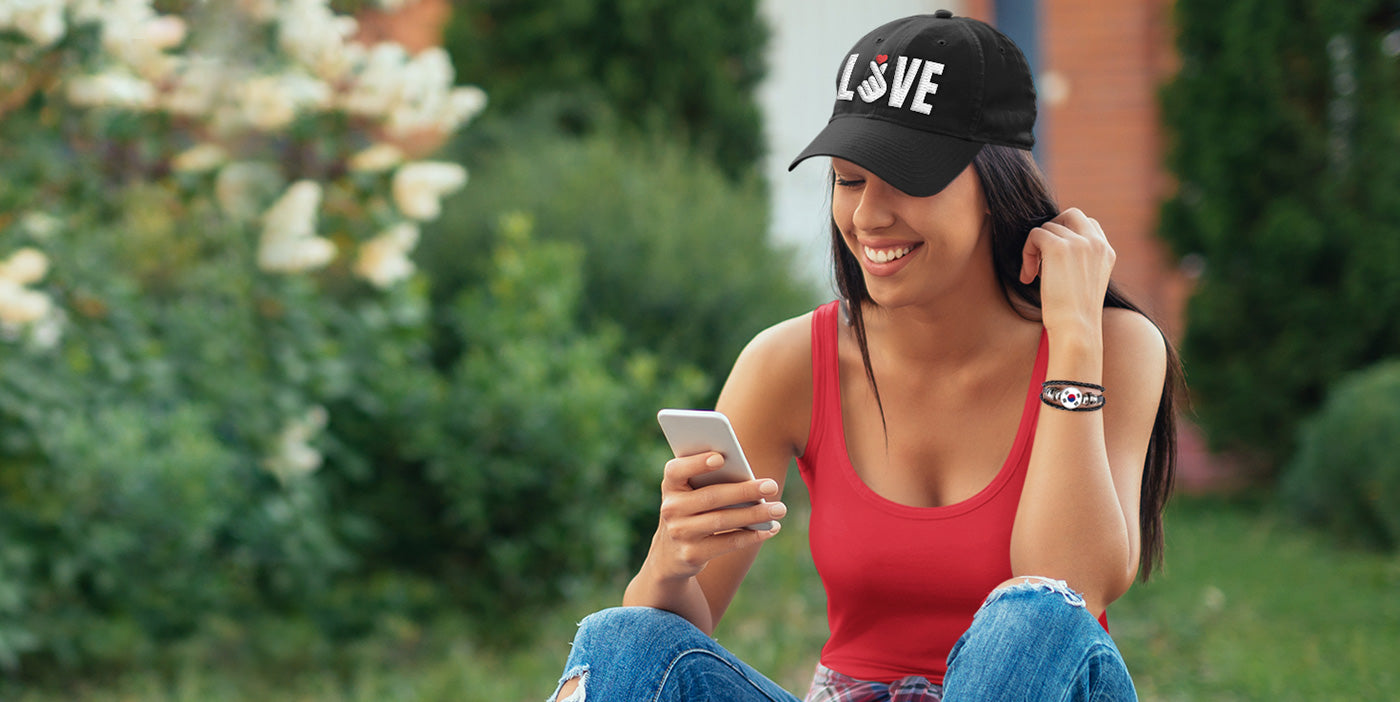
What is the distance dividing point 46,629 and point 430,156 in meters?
2.90

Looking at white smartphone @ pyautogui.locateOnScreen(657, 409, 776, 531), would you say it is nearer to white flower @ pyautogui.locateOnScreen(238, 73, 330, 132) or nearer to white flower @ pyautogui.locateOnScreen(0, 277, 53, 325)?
white flower @ pyautogui.locateOnScreen(0, 277, 53, 325)

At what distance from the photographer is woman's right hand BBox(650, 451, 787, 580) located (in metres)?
1.66

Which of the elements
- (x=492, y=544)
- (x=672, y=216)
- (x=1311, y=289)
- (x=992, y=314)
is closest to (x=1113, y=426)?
(x=992, y=314)

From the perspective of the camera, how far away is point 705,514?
1697 millimetres

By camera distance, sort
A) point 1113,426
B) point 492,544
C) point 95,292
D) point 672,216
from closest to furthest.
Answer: point 1113,426
point 95,292
point 492,544
point 672,216

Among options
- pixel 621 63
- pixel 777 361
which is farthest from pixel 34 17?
pixel 621 63

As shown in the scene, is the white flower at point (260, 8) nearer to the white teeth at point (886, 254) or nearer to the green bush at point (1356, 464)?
the white teeth at point (886, 254)

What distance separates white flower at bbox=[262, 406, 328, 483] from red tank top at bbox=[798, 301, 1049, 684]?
222cm

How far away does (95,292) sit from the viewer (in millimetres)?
3580

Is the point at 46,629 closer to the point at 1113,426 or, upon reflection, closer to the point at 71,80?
the point at 71,80

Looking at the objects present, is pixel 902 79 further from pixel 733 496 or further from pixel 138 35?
pixel 138 35

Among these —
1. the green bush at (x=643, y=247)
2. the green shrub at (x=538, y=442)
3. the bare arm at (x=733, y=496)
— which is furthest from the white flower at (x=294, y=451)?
the bare arm at (x=733, y=496)

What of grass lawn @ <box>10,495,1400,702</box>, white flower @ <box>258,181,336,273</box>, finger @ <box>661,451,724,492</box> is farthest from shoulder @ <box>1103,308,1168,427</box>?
white flower @ <box>258,181,336,273</box>

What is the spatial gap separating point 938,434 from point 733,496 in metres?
0.42
